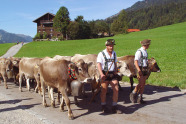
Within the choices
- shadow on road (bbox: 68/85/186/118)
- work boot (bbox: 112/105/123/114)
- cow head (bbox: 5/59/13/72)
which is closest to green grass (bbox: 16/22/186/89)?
shadow on road (bbox: 68/85/186/118)

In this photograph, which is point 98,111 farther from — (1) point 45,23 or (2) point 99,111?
(1) point 45,23

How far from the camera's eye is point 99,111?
20.3 ft

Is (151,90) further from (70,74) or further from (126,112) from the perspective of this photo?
(70,74)

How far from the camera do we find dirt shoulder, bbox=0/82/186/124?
17.7ft

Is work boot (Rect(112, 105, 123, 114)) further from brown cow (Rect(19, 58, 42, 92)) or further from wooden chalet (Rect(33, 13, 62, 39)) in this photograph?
wooden chalet (Rect(33, 13, 62, 39))

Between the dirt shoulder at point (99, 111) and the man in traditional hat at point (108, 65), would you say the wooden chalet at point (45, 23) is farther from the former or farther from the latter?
the man in traditional hat at point (108, 65)

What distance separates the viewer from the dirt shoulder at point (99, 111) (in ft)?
17.7

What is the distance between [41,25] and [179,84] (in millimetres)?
86420

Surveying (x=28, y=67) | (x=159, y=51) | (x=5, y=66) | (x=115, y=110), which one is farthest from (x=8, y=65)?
(x=159, y=51)

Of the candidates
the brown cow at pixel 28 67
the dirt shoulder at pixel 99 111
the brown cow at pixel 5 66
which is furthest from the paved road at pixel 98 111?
the brown cow at pixel 5 66

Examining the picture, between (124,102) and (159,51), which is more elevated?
(159,51)

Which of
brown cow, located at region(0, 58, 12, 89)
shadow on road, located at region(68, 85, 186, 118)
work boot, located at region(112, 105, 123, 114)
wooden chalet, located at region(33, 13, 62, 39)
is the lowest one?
shadow on road, located at region(68, 85, 186, 118)

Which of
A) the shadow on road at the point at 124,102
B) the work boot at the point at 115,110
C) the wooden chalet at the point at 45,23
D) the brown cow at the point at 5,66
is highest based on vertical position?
the wooden chalet at the point at 45,23

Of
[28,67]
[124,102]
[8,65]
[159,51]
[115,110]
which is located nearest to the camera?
[115,110]
